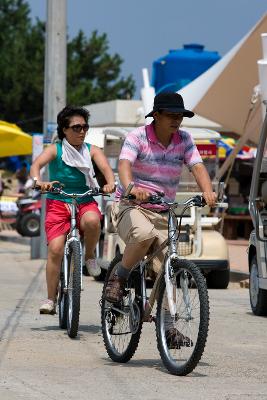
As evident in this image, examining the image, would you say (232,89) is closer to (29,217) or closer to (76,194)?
(29,217)

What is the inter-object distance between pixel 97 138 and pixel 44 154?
37.1 ft

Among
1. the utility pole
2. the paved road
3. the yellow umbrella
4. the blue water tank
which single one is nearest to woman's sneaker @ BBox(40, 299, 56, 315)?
the paved road

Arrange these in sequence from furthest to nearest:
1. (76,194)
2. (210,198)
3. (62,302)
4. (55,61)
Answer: (55,61)
(62,302)
(76,194)
(210,198)

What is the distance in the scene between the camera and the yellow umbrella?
92.3 feet

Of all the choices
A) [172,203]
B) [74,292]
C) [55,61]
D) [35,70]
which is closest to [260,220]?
[74,292]

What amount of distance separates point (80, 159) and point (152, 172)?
1.87 meters

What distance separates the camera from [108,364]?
8.66 meters

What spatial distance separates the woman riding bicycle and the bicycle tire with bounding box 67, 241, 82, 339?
1.01ft

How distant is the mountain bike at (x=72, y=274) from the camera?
32.3ft

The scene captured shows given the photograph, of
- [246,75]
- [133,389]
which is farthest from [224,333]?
[246,75]

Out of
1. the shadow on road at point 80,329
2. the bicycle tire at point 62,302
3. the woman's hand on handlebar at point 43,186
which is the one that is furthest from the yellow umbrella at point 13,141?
the woman's hand on handlebar at point 43,186

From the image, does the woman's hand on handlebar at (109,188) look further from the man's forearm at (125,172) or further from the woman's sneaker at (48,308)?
the man's forearm at (125,172)

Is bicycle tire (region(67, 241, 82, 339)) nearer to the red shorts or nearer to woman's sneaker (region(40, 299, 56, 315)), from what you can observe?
the red shorts

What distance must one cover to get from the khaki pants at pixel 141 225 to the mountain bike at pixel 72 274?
1.19 metres
